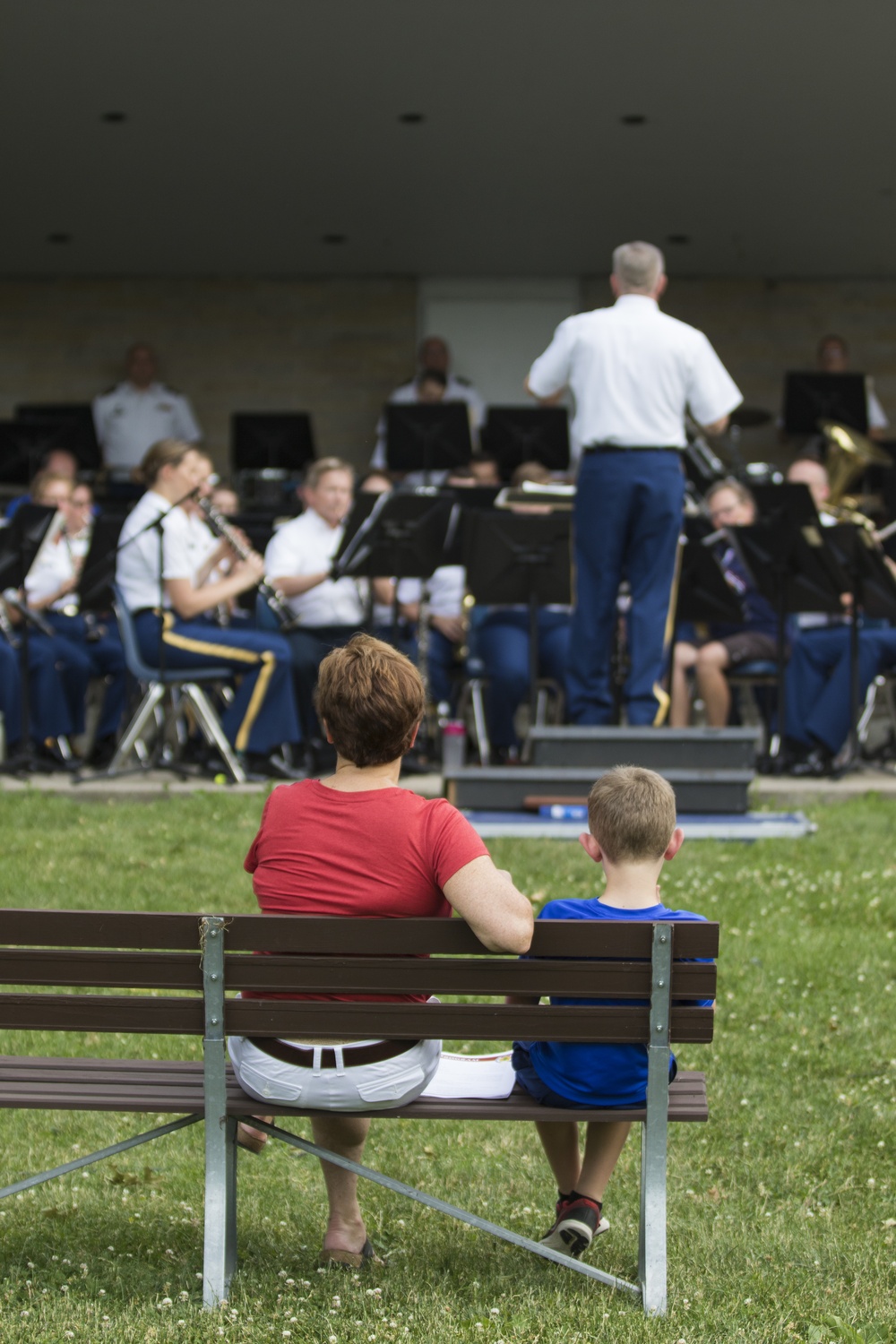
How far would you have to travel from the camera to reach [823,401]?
13352 mm

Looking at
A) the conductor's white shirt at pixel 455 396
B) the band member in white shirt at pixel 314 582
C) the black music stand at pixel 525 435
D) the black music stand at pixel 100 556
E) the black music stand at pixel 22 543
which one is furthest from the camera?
the conductor's white shirt at pixel 455 396

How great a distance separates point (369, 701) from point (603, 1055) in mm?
765

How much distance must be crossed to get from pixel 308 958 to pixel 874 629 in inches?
249

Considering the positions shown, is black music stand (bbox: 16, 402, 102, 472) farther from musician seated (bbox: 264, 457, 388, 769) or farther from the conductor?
the conductor

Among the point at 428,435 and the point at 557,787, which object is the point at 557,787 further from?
the point at 428,435

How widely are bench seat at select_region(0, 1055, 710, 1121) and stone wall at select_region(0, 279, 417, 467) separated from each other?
12967 mm

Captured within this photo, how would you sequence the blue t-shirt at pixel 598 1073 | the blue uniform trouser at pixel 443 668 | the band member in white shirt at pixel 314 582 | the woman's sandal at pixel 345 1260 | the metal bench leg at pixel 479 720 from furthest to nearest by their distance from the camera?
the blue uniform trouser at pixel 443 668, the metal bench leg at pixel 479 720, the band member in white shirt at pixel 314 582, the woman's sandal at pixel 345 1260, the blue t-shirt at pixel 598 1073

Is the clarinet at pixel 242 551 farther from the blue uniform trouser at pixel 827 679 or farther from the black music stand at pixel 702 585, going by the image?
the blue uniform trouser at pixel 827 679

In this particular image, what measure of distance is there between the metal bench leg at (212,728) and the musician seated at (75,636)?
95 centimetres

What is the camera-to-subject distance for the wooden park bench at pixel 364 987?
2.76m

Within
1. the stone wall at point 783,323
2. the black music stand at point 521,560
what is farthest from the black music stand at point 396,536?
the stone wall at point 783,323

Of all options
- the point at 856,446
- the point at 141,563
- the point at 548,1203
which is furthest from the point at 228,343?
the point at 548,1203

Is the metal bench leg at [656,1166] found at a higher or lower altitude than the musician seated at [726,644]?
lower

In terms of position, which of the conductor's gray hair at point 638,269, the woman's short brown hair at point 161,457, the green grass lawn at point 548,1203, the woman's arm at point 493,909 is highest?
the conductor's gray hair at point 638,269
